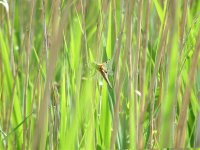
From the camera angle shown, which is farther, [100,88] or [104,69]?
[100,88]

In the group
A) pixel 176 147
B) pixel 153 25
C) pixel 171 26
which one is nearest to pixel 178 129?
pixel 176 147

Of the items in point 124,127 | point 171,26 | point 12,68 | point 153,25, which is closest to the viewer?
point 171,26

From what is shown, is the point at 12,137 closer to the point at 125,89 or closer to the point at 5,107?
the point at 5,107

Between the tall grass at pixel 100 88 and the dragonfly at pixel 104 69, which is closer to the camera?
the tall grass at pixel 100 88

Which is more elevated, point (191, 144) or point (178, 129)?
point (178, 129)

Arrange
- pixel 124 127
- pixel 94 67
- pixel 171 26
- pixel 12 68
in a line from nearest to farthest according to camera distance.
Answer: pixel 171 26 < pixel 94 67 < pixel 124 127 < pixel 12 68

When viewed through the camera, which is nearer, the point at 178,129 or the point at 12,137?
Result: the point at 178,129

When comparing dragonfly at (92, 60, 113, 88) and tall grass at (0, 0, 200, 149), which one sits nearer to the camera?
tall grass at (0, 0, 200, 149)

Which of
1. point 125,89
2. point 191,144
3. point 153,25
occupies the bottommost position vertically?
point 191,144

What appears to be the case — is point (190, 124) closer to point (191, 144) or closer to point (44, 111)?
point (191, 144)
